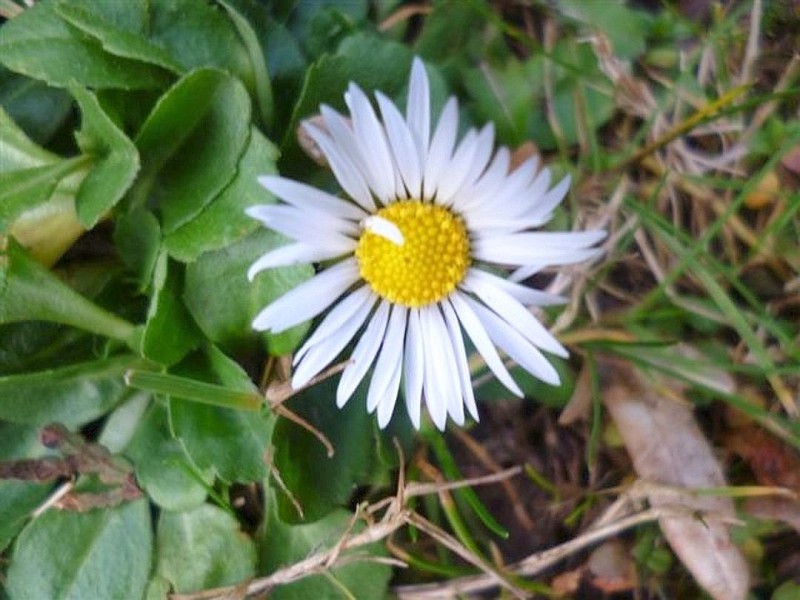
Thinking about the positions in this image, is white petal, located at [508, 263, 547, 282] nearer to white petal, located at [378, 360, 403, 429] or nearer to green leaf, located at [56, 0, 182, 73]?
white petal, located at [378, 360, 403, 429]

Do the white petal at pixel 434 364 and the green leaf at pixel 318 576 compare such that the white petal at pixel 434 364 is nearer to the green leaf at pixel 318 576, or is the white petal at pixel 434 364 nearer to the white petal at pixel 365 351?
the white petal at pixel 365 351

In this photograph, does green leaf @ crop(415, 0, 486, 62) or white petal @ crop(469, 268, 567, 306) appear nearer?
white petal @ crop(469, 268, 567, 306)

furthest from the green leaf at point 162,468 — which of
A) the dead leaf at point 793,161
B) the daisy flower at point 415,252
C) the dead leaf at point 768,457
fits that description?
the dead leaf at point 793,161

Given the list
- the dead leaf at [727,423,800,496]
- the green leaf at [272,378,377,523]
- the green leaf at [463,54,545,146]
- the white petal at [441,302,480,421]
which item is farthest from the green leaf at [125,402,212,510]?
the dead leaf at [727,423,800,496]

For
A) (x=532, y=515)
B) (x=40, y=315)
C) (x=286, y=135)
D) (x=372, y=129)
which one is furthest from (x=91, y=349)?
(x=532, y=515)

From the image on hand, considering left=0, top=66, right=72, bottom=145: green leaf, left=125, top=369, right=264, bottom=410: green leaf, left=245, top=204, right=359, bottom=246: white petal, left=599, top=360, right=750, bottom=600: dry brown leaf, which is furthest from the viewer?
left=599, top=360, right=750, bottom=600: dry brown leaf

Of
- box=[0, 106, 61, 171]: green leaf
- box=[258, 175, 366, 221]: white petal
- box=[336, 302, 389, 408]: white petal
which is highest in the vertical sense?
box=[258, 175, 366, 221]: white petal

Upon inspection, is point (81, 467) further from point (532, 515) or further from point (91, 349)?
point (532, 515)
